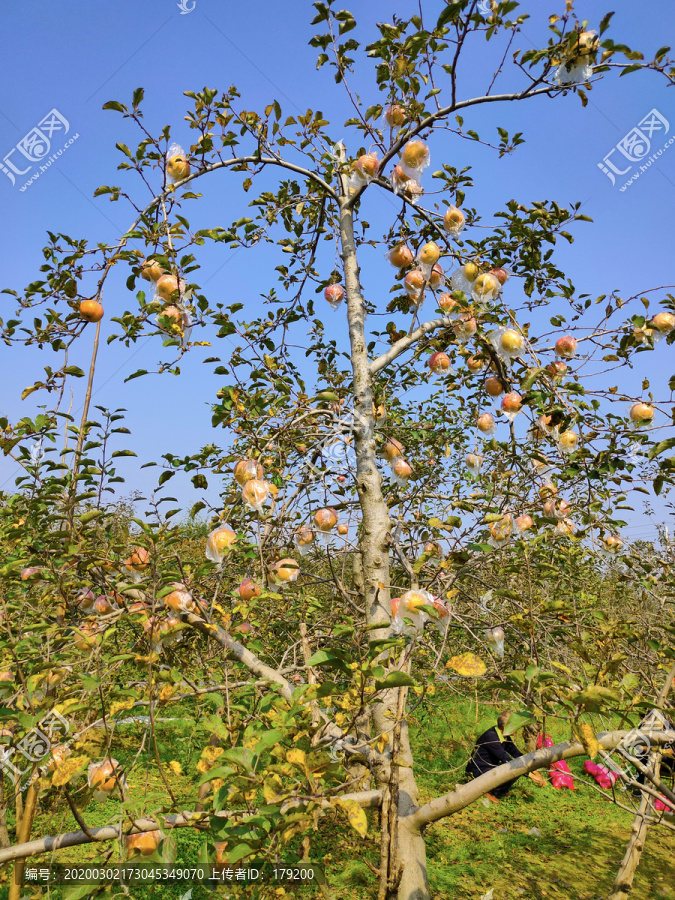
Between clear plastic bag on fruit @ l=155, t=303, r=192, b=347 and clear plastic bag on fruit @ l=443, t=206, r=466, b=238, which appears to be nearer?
clear plastic bag on fruit @ l=155, t=303, r=192, b=347

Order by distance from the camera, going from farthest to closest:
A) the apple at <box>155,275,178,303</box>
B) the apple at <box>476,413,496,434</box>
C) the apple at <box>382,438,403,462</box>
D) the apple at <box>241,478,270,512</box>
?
the apple at <box>476,413,496,434</box>
the apple at <box>382,438,403,462</box>
the apple at <box>155,275,178,303</box>
the apple at <box>241,478,270,512</box>

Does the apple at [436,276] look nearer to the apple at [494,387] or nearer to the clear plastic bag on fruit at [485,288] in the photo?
the clear plastic bag on fruit at [485,288]

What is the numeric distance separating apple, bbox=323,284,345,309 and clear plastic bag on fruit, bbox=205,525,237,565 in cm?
135

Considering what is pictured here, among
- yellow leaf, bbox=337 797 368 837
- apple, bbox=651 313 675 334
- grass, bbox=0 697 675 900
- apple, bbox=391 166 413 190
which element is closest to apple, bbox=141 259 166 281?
apple, bbox=391 166 413 190

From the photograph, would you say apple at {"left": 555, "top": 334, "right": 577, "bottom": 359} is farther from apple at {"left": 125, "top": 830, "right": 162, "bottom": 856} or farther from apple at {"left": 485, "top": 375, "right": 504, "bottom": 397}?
apple at {"left": 125, "top": 830, "right": 162, "bottom": 856}

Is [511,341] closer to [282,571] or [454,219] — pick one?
[454,219]

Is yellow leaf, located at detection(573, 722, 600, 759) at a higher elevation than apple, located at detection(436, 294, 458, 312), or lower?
lower

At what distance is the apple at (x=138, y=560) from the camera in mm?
1609

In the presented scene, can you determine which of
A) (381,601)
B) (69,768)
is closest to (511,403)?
(381,601)

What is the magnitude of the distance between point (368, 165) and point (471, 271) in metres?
0.65

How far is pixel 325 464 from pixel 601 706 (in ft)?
4.05

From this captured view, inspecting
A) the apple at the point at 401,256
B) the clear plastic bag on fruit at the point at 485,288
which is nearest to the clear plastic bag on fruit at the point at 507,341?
the clear plastic bag on fruit at the point at 485,288

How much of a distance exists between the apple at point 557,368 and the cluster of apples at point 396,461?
61 cm

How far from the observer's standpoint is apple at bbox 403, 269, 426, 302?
1975 millimetres
